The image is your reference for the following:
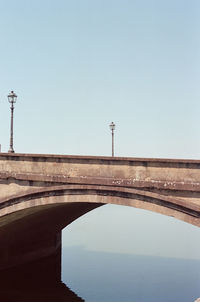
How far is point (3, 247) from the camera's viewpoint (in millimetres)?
24594

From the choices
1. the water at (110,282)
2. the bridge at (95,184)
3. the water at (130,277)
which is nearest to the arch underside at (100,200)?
the bridge at (95,184)

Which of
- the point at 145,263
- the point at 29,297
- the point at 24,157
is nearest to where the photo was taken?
the point at 24,157

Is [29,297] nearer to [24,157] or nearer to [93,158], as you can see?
[24,157]

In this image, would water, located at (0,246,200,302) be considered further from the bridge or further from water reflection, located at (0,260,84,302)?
the bridge

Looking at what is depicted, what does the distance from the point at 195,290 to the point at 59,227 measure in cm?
1027

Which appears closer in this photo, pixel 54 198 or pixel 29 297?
pixel 54 198

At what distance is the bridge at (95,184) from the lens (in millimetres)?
15039

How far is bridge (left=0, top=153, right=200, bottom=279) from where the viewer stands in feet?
49.3

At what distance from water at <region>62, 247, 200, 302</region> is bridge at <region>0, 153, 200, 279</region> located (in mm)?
5111

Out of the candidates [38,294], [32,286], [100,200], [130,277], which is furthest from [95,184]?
[130,277]

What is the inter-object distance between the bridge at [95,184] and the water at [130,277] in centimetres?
511

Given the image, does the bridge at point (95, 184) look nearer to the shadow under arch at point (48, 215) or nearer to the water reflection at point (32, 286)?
the shadow under arch at point (48, 215)

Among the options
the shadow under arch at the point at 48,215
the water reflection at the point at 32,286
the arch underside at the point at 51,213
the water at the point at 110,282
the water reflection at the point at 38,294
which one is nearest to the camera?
the arch underside at the point at 51,213

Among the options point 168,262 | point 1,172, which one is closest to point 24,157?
point 1,172
